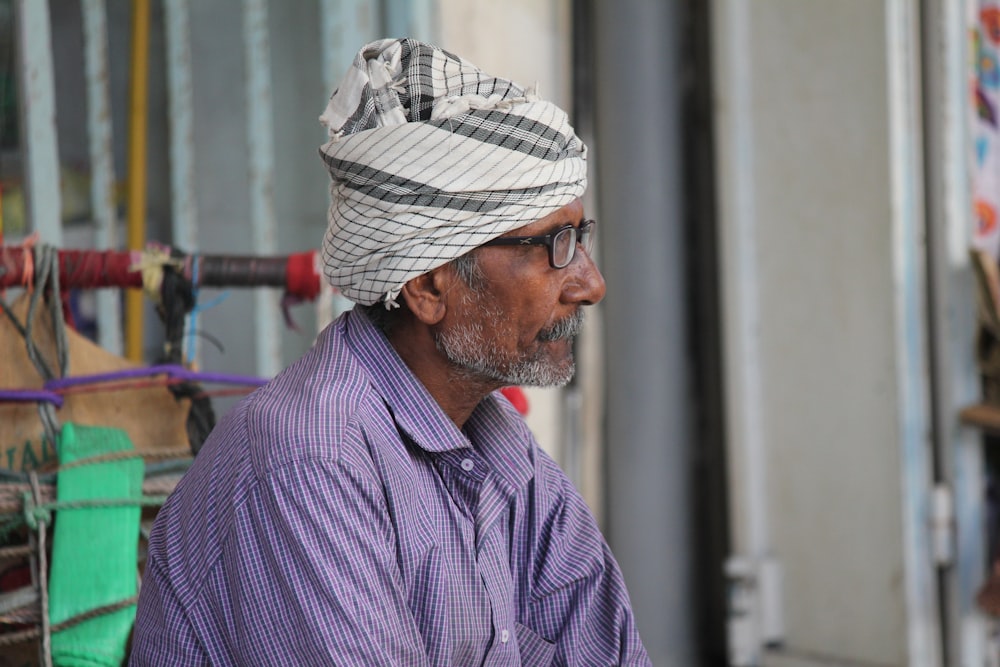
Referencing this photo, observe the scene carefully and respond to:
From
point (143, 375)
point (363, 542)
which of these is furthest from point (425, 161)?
point (143, 375)

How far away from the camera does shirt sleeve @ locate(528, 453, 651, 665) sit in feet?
5.03

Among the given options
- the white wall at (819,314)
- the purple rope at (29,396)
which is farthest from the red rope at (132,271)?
the white wall at (819,314)

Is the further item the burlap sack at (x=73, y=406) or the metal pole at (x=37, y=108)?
the metal pole at (x=37, y=108)

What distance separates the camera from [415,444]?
1.35 m

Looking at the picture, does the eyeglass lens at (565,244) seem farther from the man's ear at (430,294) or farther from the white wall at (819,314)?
the white wall at (819,314)

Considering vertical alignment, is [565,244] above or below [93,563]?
above

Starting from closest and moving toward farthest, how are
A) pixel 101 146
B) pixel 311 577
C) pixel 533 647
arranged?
pixel 311 577, pixel 533 647, pixel 101 146

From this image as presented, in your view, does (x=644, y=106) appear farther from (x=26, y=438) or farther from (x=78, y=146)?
(x=26, y=438)

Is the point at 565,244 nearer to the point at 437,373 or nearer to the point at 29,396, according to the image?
the point at 437,373

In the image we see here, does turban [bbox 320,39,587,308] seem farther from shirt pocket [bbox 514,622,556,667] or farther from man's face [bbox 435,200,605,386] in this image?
shirt pocket [bbox 514,622,556,667]

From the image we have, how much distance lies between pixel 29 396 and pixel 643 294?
1728 millimetres

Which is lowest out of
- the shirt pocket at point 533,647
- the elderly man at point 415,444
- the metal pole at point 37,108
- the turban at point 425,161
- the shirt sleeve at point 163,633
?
the shirt pocket at point 533,647

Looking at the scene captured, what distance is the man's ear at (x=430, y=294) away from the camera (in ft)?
4.60

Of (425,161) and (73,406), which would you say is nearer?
(425,161)
